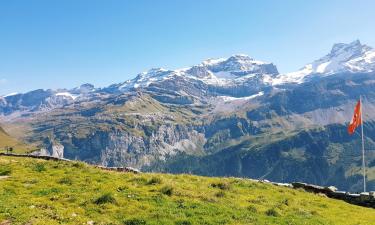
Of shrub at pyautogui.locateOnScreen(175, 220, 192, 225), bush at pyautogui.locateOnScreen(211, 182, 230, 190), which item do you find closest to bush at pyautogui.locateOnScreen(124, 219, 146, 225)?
shrub at pyautogui.locateOnScreen(175, 220, 192, 225)

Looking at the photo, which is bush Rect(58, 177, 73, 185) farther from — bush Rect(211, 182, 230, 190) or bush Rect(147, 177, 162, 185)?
bush Rect(211, 182, 230, 190)

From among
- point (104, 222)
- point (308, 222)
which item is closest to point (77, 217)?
point (104, 222)

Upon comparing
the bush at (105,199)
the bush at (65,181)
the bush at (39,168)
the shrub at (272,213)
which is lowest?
the shrub at (272,213)

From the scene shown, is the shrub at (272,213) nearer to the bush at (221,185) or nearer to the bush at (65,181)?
the bush at (221,185)

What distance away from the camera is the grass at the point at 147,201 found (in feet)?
84.1

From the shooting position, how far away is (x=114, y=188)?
32.4 m

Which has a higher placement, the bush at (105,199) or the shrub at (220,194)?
the bush at (105,199)

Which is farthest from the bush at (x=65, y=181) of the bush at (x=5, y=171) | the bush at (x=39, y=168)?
the bush at (x=5, y=171)

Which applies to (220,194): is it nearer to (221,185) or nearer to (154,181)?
(221,185)

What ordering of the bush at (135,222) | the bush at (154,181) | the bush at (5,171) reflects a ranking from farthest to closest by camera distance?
the bush at (5,171) < the bush at (154,181) < the bush at (135,222)

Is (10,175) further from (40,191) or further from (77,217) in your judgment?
(77,217)

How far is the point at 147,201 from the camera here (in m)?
29.4

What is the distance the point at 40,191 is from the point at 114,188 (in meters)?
5.04

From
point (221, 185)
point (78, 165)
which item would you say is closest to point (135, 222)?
point (221, 185)
